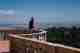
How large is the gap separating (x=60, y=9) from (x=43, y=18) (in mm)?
393

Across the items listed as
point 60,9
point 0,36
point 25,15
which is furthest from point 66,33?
point 0,36

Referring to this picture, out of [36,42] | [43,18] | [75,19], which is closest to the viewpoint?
[36,42]

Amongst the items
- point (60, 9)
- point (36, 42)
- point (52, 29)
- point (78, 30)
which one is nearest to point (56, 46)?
point (36, 42)

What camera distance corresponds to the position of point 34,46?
2316 mm

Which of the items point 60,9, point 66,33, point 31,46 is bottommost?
point 31,46

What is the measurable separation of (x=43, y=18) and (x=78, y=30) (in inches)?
33.3

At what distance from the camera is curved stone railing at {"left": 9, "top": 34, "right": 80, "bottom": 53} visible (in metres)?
1.87

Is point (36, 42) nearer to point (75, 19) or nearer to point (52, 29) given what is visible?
point (52, 29)

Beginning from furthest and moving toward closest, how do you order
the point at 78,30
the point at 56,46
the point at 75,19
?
the point at 75,19
the point at 78,30
the point at 56,46

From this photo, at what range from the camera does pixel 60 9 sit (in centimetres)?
291

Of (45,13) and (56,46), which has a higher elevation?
(45,13)

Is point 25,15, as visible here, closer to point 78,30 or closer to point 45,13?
point 45,13

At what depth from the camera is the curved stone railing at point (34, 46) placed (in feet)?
6.13

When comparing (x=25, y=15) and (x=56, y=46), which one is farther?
(x=25, y=15)
